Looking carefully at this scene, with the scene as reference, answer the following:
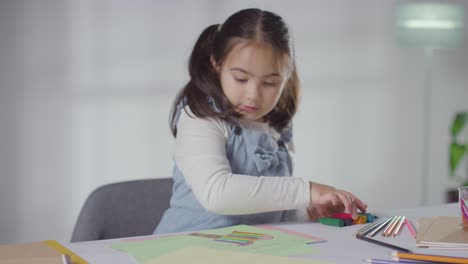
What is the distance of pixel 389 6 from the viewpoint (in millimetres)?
4039

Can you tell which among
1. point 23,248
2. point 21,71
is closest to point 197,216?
point 23,248

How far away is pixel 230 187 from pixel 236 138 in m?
0.19

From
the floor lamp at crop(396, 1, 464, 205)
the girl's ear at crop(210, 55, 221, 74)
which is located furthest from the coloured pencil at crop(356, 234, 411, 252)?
the floor lamp at crop(396, 1, 464, 205)

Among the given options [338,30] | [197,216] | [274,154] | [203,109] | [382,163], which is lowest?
[382,163]

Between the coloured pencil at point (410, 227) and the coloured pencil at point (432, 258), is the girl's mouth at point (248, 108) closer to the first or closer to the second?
the coloured pencil at point (410, 227)

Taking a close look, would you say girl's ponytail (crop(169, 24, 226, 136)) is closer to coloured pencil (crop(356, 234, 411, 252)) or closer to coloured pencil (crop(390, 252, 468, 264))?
coloured pencil (crop(356, 234, 411, 252))

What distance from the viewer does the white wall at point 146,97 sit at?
304 centimetres

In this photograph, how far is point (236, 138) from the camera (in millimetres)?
1367

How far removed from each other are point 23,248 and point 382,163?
3.41 meters

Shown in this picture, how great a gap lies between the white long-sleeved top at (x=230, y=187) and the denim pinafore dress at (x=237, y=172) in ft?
0.26

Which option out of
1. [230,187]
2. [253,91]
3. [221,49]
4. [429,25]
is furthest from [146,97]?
[230,187]

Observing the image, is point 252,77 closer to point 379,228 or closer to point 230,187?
point 230,187

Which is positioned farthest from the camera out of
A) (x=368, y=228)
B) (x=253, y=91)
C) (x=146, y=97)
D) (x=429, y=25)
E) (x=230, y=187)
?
(x=429, y=25)

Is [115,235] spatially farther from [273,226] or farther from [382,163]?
[382,163]
